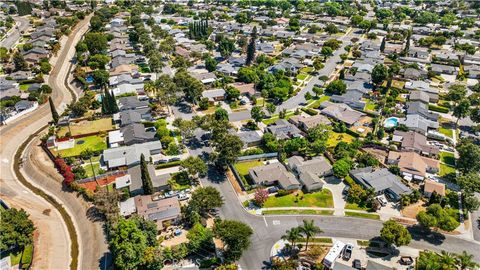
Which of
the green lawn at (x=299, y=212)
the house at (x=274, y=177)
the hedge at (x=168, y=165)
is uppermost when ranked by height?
the house at (x=274, y=177)

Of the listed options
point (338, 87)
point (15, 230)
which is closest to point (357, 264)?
point (15, 230)

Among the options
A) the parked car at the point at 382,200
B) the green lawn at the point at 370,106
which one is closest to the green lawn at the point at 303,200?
the parked car at the point at 382,200

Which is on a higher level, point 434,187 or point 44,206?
point 434,187

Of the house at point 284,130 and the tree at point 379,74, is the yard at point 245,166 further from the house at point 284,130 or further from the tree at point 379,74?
the tree at point 379,74

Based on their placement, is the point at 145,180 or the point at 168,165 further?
the point at 168,165

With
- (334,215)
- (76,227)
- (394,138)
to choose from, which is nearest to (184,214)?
(76,227)

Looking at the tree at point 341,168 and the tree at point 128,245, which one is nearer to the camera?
the tree at point 128,245

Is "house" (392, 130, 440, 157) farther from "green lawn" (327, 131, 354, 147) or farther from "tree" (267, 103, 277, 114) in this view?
"tree" (267, 103, 277, 114)

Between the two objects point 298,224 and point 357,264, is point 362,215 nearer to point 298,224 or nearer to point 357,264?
point 298,224
